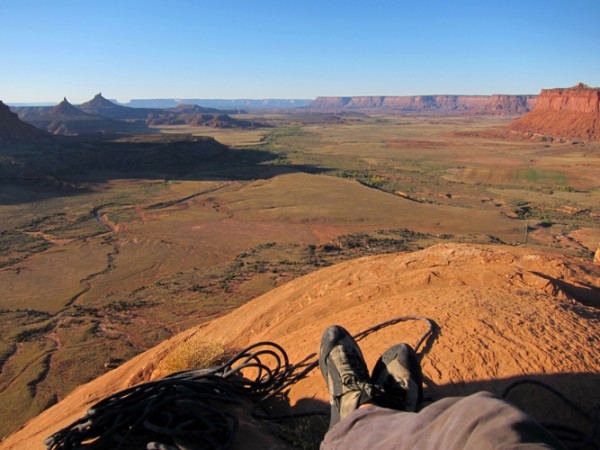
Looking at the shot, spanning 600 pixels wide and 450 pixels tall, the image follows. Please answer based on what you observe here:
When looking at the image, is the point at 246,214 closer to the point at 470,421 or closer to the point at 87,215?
the point at 87,215

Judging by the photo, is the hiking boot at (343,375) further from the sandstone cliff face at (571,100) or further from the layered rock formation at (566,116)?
the sandstone cliff face at (571,100)

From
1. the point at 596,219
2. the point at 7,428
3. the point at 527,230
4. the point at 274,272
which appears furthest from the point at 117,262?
the point at 596,219

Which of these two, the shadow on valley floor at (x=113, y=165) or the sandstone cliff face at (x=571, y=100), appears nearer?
the shadow on valley floor at (x=113, y=165)

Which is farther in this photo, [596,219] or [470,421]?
[596,219]

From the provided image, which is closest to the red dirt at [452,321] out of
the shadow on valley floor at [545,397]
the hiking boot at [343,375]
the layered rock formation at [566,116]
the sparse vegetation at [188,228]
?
the shadow on valley floor at [545,397]

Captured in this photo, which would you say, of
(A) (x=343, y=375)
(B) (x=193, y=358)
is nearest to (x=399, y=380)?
(A) (x=343, y=375)
